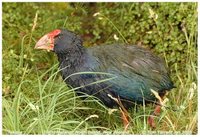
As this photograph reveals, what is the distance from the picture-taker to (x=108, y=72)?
221 inches

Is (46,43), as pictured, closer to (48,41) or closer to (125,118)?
(48,41)

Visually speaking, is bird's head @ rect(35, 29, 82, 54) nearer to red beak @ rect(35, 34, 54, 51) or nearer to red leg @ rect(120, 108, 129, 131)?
red beak @ rect(35, 34, 54, 51)

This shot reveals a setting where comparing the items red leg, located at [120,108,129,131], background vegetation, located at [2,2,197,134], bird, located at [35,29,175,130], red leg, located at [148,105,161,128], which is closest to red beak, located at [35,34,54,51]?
bird, located at [35,29,175,130]

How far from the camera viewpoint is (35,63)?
690cm

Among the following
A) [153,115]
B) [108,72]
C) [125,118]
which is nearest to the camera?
[108,72]

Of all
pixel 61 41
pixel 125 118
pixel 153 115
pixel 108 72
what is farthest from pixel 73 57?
pixel 153 115

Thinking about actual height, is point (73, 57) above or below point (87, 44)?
above

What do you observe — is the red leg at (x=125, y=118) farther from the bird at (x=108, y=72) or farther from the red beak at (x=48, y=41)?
the red beak at (x=48, y=41)

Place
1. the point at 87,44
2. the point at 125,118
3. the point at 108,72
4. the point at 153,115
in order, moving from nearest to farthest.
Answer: the point at 108,72, the point at 125,118, the point at 153,115, the point at 87,44

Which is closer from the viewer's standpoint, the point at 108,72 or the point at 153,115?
the point at 108,72

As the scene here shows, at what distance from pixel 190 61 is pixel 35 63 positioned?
143 cm

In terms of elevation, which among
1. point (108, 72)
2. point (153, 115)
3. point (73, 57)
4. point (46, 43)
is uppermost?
point (46, 43)

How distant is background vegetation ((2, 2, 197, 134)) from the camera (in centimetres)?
562

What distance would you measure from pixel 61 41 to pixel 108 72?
0.44 meters
